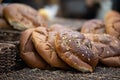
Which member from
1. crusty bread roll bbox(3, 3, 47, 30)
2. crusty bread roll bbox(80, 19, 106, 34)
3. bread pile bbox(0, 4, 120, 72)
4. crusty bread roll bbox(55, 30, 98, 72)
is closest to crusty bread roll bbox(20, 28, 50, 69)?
bread pile bbox(0, 4, 120, 72)

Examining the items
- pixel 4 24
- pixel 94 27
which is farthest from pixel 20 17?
pixel 94 27

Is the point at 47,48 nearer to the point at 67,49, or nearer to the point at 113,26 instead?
the point at 67,49

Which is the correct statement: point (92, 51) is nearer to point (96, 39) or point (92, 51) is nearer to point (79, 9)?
point (96, 39)

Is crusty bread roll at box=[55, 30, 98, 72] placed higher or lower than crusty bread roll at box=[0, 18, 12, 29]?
lower

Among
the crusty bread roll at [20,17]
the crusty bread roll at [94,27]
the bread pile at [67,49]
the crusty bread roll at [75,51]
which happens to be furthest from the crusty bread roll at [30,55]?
the crusty bread roll at [94,27]

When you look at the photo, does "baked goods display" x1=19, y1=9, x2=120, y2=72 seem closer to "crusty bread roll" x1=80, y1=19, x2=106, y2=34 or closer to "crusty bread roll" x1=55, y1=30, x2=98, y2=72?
"crusty bread roll" x1=55, y1=30, x2=98, y2=72
